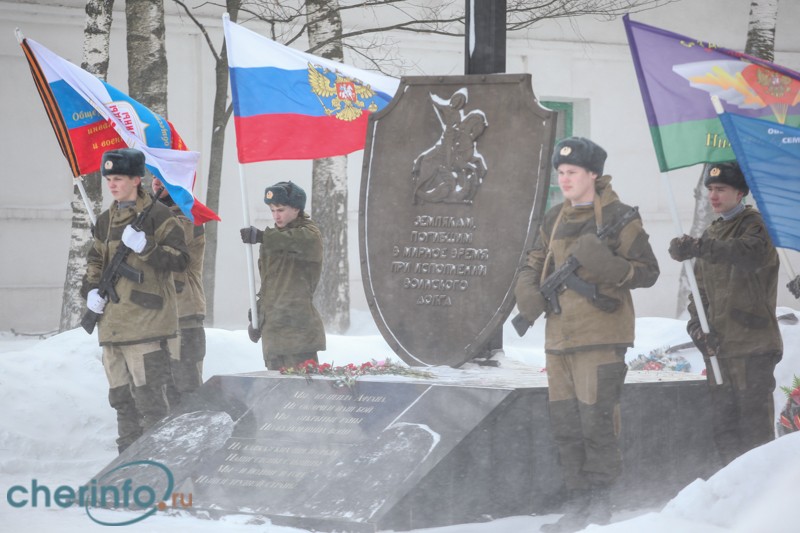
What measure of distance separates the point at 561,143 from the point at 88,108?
3.50m

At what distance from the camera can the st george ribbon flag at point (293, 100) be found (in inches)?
292

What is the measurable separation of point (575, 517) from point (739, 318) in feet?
4.25

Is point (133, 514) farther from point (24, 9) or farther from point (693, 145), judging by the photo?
point (24, 9)

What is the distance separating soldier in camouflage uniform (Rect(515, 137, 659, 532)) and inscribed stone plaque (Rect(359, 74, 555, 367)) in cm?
83

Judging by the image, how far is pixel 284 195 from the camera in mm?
7012

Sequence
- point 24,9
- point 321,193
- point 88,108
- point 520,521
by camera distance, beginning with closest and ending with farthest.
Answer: point 520,521, point 88,108, point 321,193, point 24,9

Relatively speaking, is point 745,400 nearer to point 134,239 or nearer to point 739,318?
point 739,318

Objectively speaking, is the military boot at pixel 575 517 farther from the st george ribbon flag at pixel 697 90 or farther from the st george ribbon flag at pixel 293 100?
the st george ribbon flag at pixel 293 100

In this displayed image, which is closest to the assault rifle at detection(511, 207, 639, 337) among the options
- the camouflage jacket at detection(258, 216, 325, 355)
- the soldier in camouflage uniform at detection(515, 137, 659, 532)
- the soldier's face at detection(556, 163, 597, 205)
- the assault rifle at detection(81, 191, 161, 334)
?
the soldier in camouflage uniform at detection(515, 137, 659, 532)

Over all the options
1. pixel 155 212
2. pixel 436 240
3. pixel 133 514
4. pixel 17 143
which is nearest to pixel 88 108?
pixel 155 212

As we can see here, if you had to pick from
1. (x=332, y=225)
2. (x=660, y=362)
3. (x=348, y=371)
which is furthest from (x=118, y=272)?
(x=332, y=225)

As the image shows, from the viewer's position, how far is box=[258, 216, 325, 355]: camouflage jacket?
22.7 feet

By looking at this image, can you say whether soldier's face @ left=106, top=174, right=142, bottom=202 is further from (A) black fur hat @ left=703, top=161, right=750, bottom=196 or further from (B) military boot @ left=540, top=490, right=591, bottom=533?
(A) black fur hat @ left=703, top=161, right=750, bottom=196

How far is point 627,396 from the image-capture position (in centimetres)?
600
